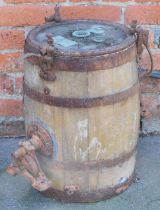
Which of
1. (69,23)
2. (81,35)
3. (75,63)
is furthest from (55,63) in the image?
(69,23)

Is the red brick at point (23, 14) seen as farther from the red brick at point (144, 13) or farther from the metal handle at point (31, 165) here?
the metal handle at point (31, 165)

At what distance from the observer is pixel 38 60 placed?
2.31m

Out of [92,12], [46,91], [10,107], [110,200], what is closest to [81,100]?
[46,91]

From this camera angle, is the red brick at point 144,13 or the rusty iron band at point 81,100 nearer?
the rusty iron band at point 81,100

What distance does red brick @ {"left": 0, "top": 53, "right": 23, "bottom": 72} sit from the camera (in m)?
2.93

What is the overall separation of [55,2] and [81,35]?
488 mm

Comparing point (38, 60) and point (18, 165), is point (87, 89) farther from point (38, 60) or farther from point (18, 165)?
point (18, 165)

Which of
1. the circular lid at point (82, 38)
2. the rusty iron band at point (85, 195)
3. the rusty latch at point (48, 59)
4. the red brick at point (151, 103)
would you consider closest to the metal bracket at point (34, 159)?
the rusty iron band at point (85, 195)

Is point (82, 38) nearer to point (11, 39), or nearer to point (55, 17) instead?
point (55, 17)

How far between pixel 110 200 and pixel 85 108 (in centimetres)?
58

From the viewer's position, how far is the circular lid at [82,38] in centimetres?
227

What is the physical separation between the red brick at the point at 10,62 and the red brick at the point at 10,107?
0.68ft

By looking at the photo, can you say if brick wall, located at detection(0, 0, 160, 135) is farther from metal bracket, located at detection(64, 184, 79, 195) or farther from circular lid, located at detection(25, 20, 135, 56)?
metal bracket, located at detection(64, 184, 79, 195)

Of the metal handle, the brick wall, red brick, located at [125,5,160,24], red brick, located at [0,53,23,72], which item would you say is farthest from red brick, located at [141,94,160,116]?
the metal handle
